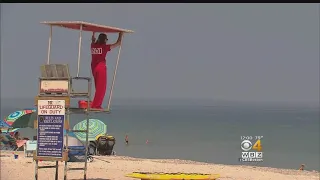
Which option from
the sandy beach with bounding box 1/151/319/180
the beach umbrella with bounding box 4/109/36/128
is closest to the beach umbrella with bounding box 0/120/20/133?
the beach umbrella with bounding box 4/109/36/128

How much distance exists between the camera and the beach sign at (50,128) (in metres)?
15.2

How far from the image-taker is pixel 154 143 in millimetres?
55906

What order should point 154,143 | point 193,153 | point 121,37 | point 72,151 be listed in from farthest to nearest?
point 154,143
point 193,153
point 72,151
point 121,37

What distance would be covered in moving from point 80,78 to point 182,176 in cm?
268

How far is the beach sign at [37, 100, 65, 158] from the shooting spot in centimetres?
1525

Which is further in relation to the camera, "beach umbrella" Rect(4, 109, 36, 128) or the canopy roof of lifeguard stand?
"beach umbrella" Rect(4, 109, 36, 128)

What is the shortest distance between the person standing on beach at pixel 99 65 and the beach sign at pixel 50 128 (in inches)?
39.9

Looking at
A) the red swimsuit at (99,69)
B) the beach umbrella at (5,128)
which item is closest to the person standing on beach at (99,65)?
the red swimsuit at (99,69)

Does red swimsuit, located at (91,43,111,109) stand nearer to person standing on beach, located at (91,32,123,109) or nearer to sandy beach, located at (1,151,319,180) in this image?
person standing on beach, located at (91,32,123,109)

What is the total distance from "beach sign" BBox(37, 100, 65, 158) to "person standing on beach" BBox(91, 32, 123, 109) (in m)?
1.01

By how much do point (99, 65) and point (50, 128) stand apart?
1.63 metres

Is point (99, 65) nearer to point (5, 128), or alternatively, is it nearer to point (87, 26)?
point (87, 26)

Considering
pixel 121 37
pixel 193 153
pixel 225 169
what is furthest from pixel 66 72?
pixel 193 153

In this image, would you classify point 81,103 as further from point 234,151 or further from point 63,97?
point 234,151
